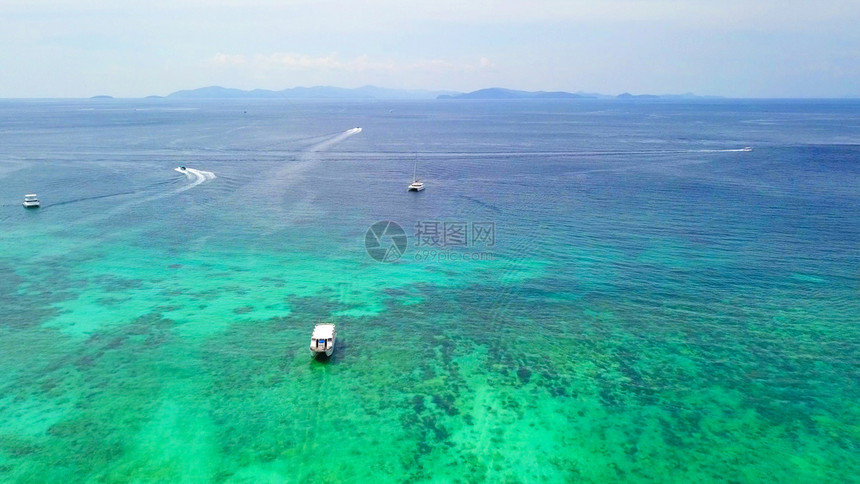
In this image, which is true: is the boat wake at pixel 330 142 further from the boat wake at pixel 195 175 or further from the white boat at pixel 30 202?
the white boat at pixel 30 202

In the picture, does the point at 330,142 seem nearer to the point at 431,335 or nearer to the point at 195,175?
the point at 195,175

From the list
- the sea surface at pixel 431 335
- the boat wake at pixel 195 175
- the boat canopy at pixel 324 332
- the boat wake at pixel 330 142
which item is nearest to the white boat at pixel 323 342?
the boat canopy at pixel 324 332

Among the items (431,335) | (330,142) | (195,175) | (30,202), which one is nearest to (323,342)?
(431,335)

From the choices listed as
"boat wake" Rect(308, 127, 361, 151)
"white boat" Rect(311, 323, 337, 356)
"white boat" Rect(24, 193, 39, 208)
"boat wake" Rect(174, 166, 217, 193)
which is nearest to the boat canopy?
"white boat" Rect(311, 323, 337, 356)

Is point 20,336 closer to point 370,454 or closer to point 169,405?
point 169,405

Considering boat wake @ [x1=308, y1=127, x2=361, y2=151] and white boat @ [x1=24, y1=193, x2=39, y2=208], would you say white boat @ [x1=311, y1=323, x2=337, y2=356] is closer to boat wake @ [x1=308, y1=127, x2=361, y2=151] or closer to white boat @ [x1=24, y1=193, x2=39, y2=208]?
white boat @ [x1=24, y1=193, x2=39, y2=208]

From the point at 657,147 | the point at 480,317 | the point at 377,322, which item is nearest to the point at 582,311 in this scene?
the point at 480,317
